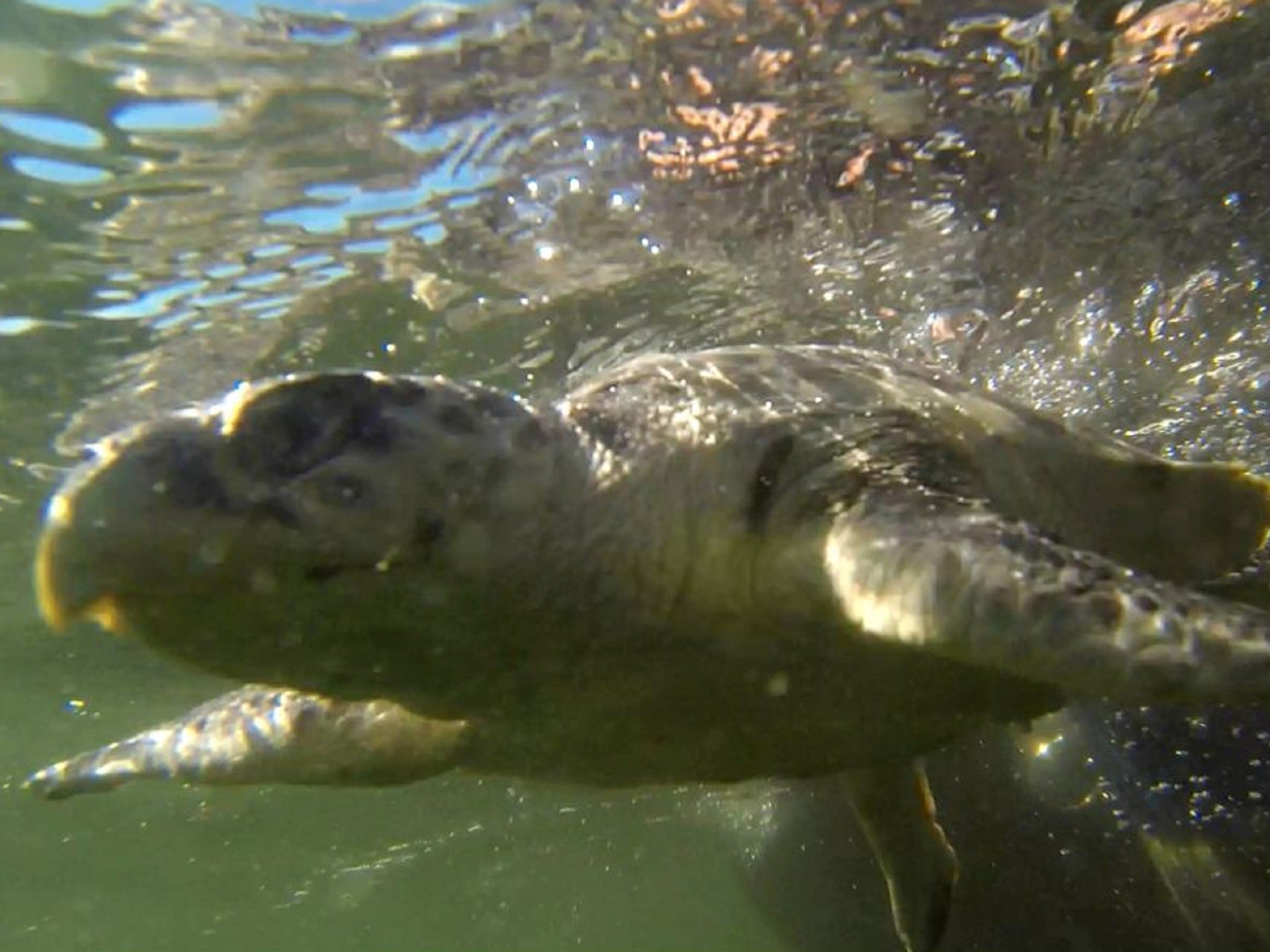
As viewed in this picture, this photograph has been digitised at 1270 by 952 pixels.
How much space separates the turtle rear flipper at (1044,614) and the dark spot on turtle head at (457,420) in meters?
1.10

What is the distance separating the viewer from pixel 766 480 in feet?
11.3

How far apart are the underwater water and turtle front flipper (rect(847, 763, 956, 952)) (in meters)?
1.43

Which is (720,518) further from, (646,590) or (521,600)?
(521,600)

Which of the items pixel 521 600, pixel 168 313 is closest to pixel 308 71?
pixel 168 313

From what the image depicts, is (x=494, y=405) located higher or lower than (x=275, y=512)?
higher

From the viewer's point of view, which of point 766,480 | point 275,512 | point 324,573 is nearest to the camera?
point 275,512

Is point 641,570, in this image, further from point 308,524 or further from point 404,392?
point 308,524

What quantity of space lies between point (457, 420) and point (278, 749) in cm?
210

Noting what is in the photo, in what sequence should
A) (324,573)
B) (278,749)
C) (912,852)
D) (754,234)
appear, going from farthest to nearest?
(754,234), (912,852), (278,749), (324,573)

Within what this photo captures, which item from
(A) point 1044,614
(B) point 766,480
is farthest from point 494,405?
(A) point 1044,614

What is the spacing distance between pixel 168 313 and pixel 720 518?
19.2 feet

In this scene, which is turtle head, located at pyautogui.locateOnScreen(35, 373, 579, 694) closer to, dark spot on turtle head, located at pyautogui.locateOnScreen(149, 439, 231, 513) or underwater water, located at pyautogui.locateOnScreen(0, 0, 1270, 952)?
dark spot on turtle head, located at pyautogui.locateOnScreen(149, 439, 231, 513)

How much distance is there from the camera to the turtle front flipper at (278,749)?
13.6 feet

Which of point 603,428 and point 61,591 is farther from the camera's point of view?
point 603,428
